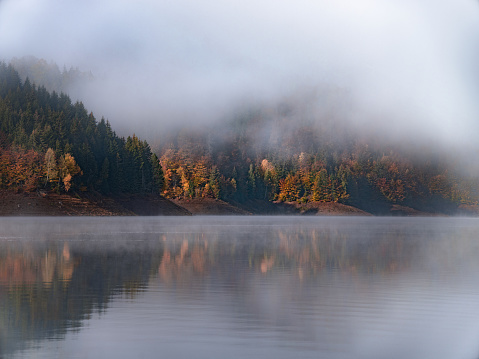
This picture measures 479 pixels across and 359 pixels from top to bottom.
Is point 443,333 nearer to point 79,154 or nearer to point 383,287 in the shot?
point 383,287

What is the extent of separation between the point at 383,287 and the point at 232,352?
11.7 m

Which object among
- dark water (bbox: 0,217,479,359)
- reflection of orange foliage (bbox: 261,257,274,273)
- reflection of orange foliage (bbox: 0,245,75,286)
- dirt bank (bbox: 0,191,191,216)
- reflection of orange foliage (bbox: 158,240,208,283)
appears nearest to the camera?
dark water (bbox: 0,217,479,359)

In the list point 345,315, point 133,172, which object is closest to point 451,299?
point 345,315

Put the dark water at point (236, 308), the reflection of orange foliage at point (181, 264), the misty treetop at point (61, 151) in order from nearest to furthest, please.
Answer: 1. the dark water at point (236, 308)
2. the reflection of orange foliage at point (181, 264)
3. the misty treetop at point (61, 151)

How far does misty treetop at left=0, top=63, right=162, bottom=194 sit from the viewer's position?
152750mm

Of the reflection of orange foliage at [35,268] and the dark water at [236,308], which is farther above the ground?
the reflection of orange foliage at [35,268]

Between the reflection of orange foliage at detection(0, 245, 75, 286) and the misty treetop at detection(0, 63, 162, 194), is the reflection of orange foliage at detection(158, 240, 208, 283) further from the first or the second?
the misty treetop at detection(0, 63, 162, 194)

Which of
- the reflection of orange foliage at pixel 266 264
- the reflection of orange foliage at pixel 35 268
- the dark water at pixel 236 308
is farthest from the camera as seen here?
the reflection of orange foliage at pixel 266 264

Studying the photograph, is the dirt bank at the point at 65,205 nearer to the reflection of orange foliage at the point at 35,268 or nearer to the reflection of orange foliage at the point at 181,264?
the reflection of orange foliage at the point at 181,264

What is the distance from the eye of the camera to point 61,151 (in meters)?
Answer: 163

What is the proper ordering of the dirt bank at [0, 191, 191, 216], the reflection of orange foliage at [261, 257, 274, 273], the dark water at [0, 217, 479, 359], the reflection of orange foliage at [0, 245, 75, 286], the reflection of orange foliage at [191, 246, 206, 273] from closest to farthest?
the dark water at [0, 217, 479, 359] → the reflection of orange foliage at [0, 245, 75, 286] → the reflection of orange foliage at [261, 257, 274, 273] → the reflection of orange foliage at [191, 246, 206, 273] → the dirt bank at [0, 191, 191, 216]

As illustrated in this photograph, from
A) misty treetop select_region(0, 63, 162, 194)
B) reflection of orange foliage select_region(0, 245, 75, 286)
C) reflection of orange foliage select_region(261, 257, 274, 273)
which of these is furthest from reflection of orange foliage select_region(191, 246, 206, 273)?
misty treetop select_region(0, 63, 162, 194)

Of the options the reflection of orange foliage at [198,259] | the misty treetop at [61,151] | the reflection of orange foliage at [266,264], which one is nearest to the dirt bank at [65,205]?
the misty treetop at [61,151]

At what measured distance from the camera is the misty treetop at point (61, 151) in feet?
501
